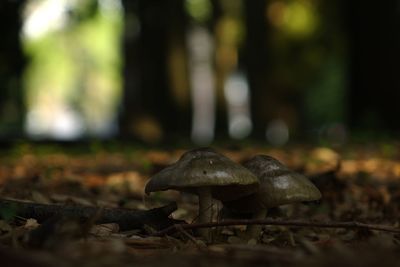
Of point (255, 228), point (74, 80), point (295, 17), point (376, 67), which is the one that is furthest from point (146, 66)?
point (74, 80)

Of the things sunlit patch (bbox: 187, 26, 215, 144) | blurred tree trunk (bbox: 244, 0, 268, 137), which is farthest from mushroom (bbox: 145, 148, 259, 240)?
sunlit patch (bbox: 187, 26, 215, 144)

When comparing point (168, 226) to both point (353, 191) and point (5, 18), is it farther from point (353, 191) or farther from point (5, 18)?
point (5, 18)


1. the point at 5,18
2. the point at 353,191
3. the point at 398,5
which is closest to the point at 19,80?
the point at 5,18

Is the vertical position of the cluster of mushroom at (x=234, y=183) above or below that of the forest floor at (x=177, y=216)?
above

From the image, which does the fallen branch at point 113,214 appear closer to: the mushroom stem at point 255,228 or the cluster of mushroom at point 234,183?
the cluster of mushroom at point 234,183

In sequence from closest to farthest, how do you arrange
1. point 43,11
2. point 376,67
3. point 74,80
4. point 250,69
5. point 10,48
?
point 376,67
point 10,48
point 250,69
point 43,11
point 74,80

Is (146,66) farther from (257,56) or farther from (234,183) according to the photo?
(234,183)

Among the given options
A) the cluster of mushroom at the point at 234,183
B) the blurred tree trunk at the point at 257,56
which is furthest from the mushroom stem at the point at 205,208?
the blurred tree trunk at the point at 257,56
